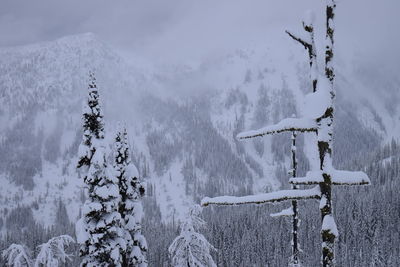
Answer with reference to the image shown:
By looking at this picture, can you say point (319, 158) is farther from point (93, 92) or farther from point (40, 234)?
point (40, 234)

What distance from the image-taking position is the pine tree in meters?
18.4

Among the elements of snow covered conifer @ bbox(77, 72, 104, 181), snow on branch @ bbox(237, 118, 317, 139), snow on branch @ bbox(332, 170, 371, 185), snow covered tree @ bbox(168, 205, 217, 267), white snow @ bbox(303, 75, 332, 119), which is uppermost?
snow covered conifer @ bbox(77, 72, 104, 181)

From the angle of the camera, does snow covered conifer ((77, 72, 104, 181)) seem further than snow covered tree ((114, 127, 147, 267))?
No

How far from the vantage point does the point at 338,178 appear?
561 cm

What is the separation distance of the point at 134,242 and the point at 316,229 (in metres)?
116

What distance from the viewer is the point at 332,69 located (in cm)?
580

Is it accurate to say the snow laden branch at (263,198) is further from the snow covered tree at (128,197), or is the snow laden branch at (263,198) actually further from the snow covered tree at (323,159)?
the snow covered tree at (128,197)

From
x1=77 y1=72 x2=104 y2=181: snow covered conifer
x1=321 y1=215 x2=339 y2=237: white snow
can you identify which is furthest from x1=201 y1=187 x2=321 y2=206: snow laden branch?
x1=77 y1=72 x2=104 y2=181: snow covered conifer

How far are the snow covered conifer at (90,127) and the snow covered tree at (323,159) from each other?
1424cm

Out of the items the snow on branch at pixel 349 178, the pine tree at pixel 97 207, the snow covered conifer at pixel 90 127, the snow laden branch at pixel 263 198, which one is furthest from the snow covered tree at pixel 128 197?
the snow on branch at pixel 349 178

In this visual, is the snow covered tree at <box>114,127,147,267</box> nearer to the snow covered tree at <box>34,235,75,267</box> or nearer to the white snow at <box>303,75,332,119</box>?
the snow covered tree at <box>34,235,75,267</box>

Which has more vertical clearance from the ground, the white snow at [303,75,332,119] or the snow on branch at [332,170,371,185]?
the white snow at [303,75,332,119]

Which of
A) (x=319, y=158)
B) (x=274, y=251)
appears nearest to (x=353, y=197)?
(x=274, y=251)

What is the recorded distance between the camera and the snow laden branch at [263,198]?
5.39m
